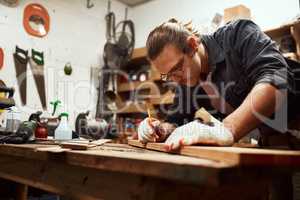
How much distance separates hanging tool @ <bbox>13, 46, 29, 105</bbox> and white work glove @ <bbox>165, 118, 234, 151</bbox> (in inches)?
82.6

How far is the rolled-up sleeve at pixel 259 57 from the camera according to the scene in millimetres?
974

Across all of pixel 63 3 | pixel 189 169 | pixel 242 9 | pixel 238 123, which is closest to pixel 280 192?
pixel 238 123

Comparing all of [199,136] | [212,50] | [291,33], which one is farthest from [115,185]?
[291,33]

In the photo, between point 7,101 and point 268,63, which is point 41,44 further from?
point 268,63

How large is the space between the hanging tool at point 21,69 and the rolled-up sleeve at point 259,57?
2.03 metres

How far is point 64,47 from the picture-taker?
9.82 ft

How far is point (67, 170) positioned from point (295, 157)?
72 cm

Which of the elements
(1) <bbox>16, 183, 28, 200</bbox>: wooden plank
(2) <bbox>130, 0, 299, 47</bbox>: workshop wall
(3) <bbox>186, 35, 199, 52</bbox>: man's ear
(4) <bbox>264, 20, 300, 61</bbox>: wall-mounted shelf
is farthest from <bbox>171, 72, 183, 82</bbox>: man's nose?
(2) <bbox>130, 0, 299, 47</bbox>: workshop wall

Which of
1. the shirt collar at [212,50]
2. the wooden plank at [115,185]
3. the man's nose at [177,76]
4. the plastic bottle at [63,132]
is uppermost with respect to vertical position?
the shirt collar at [212,50]

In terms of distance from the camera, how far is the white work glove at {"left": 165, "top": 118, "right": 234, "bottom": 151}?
0.82 metres

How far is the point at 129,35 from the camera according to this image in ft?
11.8

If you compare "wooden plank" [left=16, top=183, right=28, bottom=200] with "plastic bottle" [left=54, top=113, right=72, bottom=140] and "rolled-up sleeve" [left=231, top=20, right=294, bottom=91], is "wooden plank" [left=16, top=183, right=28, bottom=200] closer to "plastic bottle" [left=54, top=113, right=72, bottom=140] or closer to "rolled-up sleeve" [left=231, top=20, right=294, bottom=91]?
"plastic bottle" [left=54, top=113, right=72, bottom=140]

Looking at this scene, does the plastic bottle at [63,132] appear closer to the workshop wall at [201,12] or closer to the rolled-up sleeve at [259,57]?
the rolled-up sleeve at [259,57]

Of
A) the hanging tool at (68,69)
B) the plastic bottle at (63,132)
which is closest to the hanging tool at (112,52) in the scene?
the hanging tool at (68,69)
